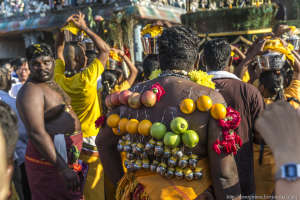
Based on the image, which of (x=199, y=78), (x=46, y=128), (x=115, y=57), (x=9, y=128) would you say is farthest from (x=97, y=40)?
(x=9, y=128)

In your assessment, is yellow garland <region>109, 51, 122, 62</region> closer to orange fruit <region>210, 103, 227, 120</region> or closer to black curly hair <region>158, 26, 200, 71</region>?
black curly hair <region>158, 26, 200, 71</region>

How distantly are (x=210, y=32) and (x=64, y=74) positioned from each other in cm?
568

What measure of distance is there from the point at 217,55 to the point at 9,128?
6.68 ft

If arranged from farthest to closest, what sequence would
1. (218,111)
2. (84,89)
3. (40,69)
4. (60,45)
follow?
(60,45) < (84,89) < (40,69) < (218,111)

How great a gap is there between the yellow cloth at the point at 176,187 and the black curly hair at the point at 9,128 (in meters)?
0.89

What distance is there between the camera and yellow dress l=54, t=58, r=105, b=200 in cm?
355

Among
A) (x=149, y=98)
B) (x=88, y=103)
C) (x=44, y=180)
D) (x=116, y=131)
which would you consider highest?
(x=149, y=98)

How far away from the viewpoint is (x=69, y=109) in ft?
10.1

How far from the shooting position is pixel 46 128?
2.86 m

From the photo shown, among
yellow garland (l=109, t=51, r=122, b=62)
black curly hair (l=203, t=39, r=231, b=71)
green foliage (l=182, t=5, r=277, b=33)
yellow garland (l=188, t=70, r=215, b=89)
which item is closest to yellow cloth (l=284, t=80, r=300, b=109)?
black curly hair (l=203, t=39, r=231, b=71)

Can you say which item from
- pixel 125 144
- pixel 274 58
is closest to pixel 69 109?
pixel 125 144

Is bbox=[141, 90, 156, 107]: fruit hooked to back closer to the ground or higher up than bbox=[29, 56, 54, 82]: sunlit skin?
closer to the ground

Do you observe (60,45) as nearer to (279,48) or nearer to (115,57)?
(115,57)

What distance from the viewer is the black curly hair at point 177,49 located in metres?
2.15
